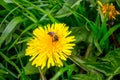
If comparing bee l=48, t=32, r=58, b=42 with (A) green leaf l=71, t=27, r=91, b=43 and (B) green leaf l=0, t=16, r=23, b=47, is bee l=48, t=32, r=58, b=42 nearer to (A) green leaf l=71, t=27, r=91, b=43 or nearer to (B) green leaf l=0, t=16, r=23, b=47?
(A) green leaf l=71, t=27, r=91, b=43

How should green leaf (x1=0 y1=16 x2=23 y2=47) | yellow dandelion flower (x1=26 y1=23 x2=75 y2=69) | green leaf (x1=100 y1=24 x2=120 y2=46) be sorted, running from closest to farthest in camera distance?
yellow dandelion flower (x1=26 y1=23 x2=75 y2=69)
green leaf (x1=100 y1=24 x2=120 y2=46)
green leaf (x1=0 y1=16 x2=23 y2=47)

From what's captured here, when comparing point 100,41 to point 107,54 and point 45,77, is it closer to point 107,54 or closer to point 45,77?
point 107,54

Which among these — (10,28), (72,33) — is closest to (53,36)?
(72,33)

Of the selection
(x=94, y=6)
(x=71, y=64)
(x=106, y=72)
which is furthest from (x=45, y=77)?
(x=94, y=6)

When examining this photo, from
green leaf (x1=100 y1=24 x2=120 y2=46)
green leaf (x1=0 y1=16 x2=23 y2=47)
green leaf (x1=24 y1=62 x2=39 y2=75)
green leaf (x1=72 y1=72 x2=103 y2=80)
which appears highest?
green leaf (x1=0 y1=16 x2=23 y2=47)

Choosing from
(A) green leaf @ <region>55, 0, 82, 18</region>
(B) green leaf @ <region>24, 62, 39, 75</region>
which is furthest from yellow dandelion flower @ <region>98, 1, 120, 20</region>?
(B) green leaf @ <region>24, 62, 39, 75</region>

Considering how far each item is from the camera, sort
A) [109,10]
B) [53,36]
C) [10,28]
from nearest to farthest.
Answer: [53,36], [109,10], [10,28]

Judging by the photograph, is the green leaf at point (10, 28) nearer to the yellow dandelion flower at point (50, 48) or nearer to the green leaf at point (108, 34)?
the yellow dandelion flower at point (50, 48)

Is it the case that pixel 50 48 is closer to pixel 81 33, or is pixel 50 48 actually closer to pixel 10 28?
pixel 81 33
